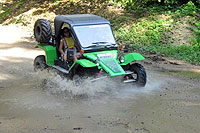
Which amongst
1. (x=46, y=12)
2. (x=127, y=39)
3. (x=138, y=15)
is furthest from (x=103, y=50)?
(x=46, y=12)

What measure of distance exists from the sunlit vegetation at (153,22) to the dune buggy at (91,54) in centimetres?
432

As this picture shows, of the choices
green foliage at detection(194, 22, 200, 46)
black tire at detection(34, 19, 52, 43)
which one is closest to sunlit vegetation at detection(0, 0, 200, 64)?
green foliage at detection(194, 22, 200, 46)

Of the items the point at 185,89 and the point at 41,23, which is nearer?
the point at 185,89

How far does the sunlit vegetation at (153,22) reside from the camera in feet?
39.8

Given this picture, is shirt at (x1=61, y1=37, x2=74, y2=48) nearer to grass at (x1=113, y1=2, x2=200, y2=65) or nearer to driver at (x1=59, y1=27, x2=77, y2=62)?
driver at (x1=59, y1=27, x2=77, y2=62)

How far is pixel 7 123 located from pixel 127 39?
889 cm

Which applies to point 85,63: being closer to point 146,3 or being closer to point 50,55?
point 50,55

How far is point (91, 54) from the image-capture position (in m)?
7.33

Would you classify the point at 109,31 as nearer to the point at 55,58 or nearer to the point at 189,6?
the point at 55,58

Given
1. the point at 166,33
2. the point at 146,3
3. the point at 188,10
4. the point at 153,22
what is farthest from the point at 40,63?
the point at 146,3

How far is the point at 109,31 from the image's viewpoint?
7.95m

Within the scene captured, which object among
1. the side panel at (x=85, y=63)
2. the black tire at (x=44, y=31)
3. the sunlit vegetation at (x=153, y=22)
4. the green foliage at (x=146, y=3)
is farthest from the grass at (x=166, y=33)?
the side panel at (x=85, y=63)

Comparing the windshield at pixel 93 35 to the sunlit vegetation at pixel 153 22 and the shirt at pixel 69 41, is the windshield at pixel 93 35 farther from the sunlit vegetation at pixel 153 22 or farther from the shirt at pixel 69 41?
the sunlit vegetation at pixel 153 22

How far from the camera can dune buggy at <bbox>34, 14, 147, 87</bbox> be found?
275 inches
